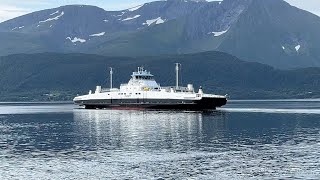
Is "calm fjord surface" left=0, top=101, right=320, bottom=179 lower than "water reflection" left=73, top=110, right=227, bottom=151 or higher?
lower

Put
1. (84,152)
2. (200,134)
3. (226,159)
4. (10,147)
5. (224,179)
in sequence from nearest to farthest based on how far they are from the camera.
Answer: (224,179) → (226,159) → (84,152) → (10,147) → (200,134)

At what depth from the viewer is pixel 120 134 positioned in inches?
4766

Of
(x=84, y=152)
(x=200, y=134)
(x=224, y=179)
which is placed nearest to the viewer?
(x=224, y=179)

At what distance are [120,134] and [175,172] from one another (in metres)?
48.6

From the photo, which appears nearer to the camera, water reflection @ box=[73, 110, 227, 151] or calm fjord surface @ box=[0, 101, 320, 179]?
calm fjord surface @ box=[0, 101, 320, 179]

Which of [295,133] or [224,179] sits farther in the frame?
[295,133]

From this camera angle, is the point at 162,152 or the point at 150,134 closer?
the point at 162,152

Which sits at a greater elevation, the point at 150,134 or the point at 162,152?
the point at 150,134

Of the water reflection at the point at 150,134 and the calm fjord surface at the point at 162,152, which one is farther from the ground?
the water reflection at the point at 150,134

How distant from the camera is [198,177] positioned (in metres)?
69.8

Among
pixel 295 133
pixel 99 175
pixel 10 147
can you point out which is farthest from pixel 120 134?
pixel 99 175

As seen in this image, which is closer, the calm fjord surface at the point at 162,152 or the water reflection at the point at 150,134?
the calm fjord surface at the point at 162,152

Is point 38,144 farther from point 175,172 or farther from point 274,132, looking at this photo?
point 274,132

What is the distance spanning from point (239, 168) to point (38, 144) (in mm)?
43535
